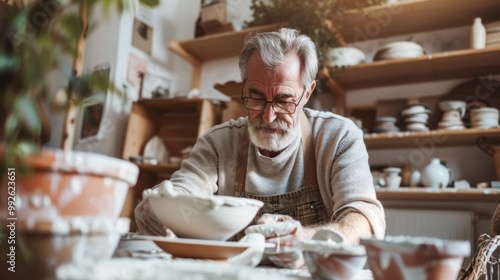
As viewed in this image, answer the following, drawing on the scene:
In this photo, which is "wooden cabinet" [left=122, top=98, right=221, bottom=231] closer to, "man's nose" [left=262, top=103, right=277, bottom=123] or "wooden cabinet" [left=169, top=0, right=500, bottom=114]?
"wooden cabinet" [left=169, top=0, right=500, bottom=114]

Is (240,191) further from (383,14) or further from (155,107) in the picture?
(155,107)

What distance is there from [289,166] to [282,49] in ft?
1.48

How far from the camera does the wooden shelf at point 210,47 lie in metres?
3.42

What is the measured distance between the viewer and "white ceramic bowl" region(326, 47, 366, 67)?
2.79 metres

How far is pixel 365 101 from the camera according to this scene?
3096 mm

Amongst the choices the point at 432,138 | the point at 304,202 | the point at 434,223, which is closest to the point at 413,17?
the point at 432,138

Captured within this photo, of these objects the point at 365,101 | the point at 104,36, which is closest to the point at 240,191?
the point at 365,101

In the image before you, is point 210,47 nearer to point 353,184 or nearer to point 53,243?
point 353,184

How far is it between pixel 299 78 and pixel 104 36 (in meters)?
2.77

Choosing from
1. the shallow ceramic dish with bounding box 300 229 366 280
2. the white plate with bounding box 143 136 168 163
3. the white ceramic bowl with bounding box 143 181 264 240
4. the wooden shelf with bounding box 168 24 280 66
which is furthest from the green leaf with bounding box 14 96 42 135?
the white plate with bounding box 143 136 168 163

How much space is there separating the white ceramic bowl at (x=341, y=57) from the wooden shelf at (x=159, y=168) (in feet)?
4.42

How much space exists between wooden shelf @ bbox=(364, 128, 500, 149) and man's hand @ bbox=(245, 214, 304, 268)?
185 centimetres

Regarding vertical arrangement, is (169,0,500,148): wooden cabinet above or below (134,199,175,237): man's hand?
above

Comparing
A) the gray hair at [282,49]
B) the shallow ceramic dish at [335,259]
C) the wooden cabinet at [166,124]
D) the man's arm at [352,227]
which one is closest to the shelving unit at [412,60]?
the wooden cabinet at [166,124]
